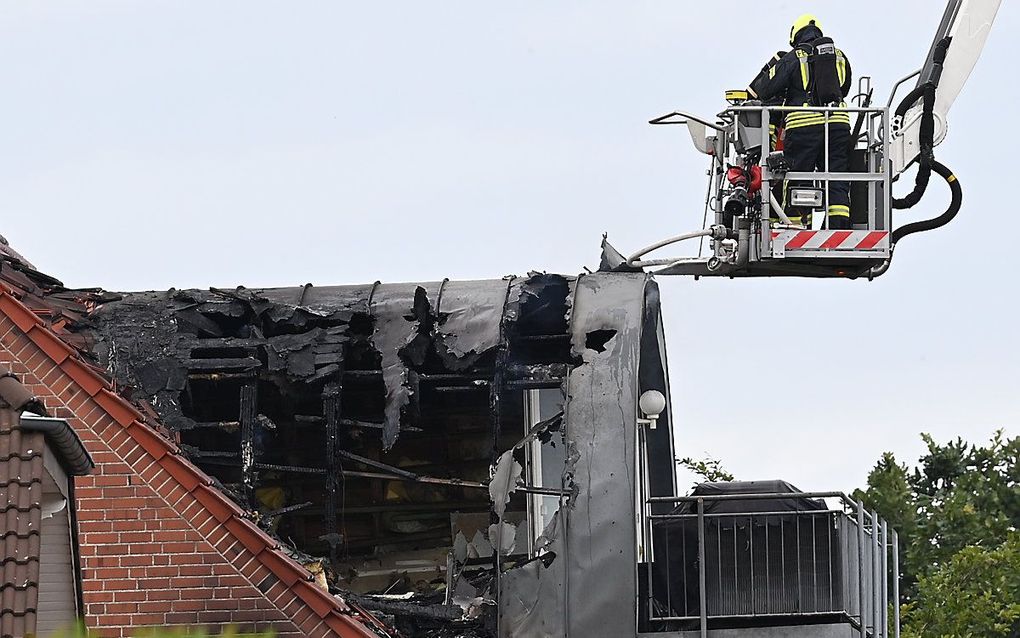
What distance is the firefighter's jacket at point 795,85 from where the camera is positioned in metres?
15.1

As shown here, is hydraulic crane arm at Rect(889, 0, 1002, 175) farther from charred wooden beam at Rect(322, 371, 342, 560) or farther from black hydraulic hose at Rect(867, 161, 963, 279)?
charred wooden beam at Rect(322, 371, 342, 560)

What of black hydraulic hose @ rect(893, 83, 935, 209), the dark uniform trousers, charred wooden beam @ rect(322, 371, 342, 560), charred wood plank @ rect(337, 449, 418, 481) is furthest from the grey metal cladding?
black hydraulic hose @ rect(893, 83, 935, 209)

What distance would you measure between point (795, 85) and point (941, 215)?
1835 millimetres

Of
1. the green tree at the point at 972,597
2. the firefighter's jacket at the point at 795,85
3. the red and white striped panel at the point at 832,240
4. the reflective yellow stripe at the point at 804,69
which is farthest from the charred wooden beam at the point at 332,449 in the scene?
the green tree at the point at 972,597

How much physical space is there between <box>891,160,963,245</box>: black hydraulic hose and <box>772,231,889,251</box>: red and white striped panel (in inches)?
11.3

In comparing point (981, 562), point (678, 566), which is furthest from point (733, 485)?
point (981, 562)

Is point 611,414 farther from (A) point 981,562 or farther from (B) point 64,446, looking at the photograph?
(A) point 981,562

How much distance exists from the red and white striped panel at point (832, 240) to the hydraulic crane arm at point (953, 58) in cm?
113

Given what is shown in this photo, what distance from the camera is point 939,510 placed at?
121 ft

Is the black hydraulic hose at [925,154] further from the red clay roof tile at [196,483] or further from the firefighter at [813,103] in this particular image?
the red clay roof tile at [196,483]

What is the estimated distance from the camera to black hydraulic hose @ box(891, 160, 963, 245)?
15.7m

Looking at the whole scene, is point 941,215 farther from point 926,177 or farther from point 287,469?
point 287,469

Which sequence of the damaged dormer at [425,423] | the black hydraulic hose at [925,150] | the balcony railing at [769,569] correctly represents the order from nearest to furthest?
the damaged dormer at [425,423] < the balcony railing at [769,569] < the black hydraulic hose at [925,150]

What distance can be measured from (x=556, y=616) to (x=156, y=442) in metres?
3.23
